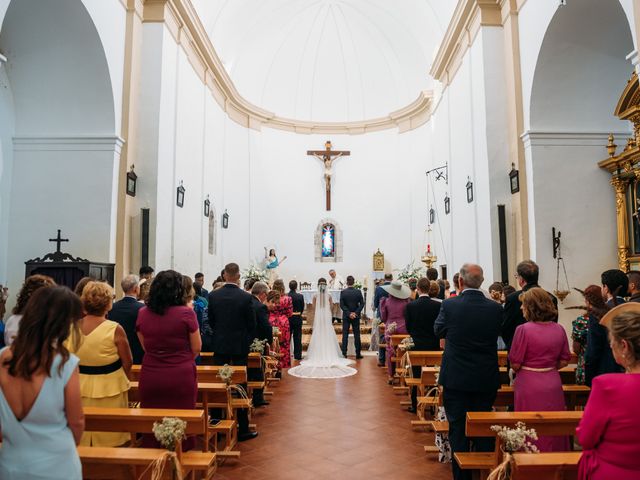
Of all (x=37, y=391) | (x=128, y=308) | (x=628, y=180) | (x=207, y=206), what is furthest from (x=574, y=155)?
(x=207, y=206)

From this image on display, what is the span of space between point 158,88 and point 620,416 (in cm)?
873

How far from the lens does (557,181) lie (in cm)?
775

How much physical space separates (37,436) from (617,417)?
2353mm

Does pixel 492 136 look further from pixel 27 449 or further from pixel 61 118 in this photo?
pixel 27 449

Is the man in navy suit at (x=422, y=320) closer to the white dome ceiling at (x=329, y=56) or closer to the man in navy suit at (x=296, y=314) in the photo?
the man in navy suit at (x=296, y=314)

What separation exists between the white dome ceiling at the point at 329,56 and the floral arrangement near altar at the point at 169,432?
12.7 m

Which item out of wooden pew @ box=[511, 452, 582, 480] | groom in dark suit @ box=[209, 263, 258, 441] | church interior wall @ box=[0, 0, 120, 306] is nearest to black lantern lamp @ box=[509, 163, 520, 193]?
groom in dark suit @ box=[209, 263, 258, 441]

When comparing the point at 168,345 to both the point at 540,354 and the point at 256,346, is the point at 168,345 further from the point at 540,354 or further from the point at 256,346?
the point at 540,354

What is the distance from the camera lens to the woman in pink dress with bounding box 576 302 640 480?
1.94 metres

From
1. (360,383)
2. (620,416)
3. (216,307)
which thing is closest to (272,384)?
(360,383)

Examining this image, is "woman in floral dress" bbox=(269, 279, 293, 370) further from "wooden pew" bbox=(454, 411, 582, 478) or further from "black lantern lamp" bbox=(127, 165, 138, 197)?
"wooden pew" bbox=(454, 411, 582, 478)

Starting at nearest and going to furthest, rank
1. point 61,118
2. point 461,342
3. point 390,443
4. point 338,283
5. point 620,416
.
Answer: point 620,416
point 461,342
point 390,443
point 61,118
point 338,283

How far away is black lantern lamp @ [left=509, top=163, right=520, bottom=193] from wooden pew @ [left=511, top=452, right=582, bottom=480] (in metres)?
6.19

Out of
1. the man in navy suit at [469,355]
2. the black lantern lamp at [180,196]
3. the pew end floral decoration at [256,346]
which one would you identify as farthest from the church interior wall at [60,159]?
the man in navy suit at [469,355]
